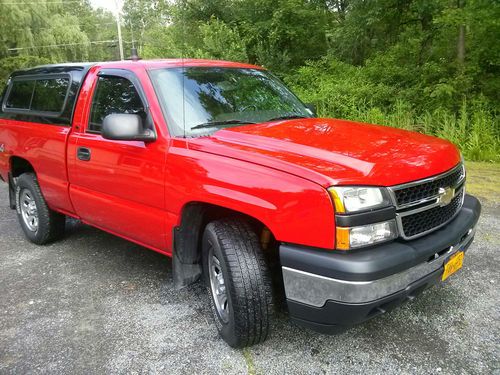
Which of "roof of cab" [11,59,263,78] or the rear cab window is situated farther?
the rear cab window

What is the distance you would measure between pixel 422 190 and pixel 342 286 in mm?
766

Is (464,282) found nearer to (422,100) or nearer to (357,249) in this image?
(357,249)

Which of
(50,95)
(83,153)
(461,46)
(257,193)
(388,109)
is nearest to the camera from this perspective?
(257,193)

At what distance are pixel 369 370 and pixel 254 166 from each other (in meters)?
1.32

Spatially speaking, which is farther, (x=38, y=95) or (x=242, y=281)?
(x=38, y=95)

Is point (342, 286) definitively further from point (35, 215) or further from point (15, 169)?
point (15, 169)

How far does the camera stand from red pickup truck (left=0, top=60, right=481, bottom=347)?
228cm

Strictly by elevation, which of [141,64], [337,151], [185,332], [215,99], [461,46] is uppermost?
[461,46]

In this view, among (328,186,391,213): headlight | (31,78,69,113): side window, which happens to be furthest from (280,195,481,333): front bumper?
(31,78,69,113): side window

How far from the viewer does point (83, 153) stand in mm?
3768

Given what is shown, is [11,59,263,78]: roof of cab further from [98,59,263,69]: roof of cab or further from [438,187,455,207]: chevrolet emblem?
[438,187,455,207]: chevrolet emblem

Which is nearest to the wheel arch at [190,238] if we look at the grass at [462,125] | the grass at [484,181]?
the grass at [484,181]

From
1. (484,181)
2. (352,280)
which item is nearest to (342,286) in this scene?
(352,280)

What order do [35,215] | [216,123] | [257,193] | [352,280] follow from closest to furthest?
[352,280]
[257,193]
[216,123]
[35,215]
